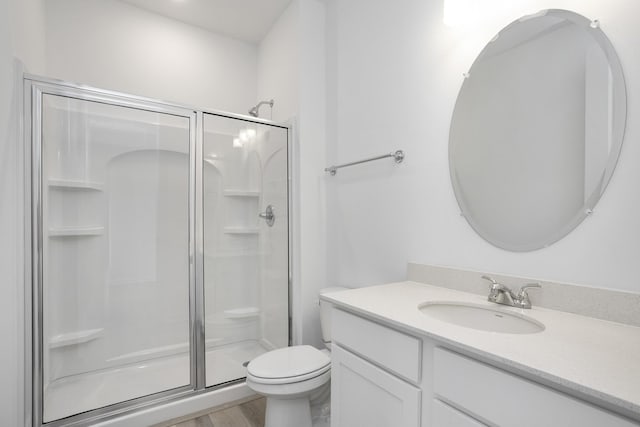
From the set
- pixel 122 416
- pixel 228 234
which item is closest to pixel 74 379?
pixel 122 416

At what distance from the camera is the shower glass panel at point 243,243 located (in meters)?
2.06

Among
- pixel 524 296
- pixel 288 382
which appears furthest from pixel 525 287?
pixel 288 382

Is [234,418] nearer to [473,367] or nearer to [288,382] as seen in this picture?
[288,382]

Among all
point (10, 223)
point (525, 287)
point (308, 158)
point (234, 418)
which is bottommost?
point (234, 418)

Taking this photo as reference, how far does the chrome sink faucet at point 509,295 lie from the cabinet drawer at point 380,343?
16.7 inches

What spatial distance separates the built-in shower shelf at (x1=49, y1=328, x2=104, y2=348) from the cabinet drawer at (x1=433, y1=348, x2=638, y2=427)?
6.84 ft

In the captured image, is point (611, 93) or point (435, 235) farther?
point (435, 235)

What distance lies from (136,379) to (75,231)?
3.34 ft

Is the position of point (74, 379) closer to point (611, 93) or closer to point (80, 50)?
point (80, 50)

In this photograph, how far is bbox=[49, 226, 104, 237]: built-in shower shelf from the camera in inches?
68.5

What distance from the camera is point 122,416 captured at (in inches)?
66.3

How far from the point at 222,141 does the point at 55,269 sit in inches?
48.4

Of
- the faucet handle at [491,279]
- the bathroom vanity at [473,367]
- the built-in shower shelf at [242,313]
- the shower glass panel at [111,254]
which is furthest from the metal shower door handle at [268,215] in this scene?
the faucet handle at [491,279]

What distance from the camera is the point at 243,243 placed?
225 centimetres
